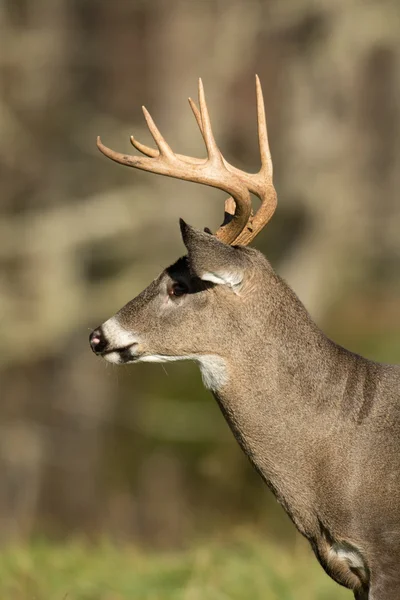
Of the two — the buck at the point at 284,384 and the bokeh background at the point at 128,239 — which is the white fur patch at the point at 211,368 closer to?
the buck at the point at 284,384

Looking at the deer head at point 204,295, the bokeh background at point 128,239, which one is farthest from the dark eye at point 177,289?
the bokeh background at point 128,239

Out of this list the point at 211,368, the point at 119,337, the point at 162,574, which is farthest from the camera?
the point at 162,574

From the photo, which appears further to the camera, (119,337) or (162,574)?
(162,574)

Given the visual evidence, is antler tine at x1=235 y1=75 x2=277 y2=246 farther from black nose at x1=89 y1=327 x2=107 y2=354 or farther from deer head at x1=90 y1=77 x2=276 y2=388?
black nose at x1=89 y1=327 x2=107 y2=354

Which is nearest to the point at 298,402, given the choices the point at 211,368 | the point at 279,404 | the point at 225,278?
the point at 279,404

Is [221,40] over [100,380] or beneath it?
over

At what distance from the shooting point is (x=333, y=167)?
13383 mm

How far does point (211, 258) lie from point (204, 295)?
1.10ft

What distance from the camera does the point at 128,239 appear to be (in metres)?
14.1

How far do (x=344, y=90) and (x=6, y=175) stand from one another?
12.7ft

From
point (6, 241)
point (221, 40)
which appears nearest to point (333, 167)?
point (221, 40)

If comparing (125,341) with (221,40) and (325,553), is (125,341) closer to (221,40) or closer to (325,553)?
(325,553)

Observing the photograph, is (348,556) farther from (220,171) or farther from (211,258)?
(220,171)

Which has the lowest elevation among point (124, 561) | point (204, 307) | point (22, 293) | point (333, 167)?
point (22, 293)
